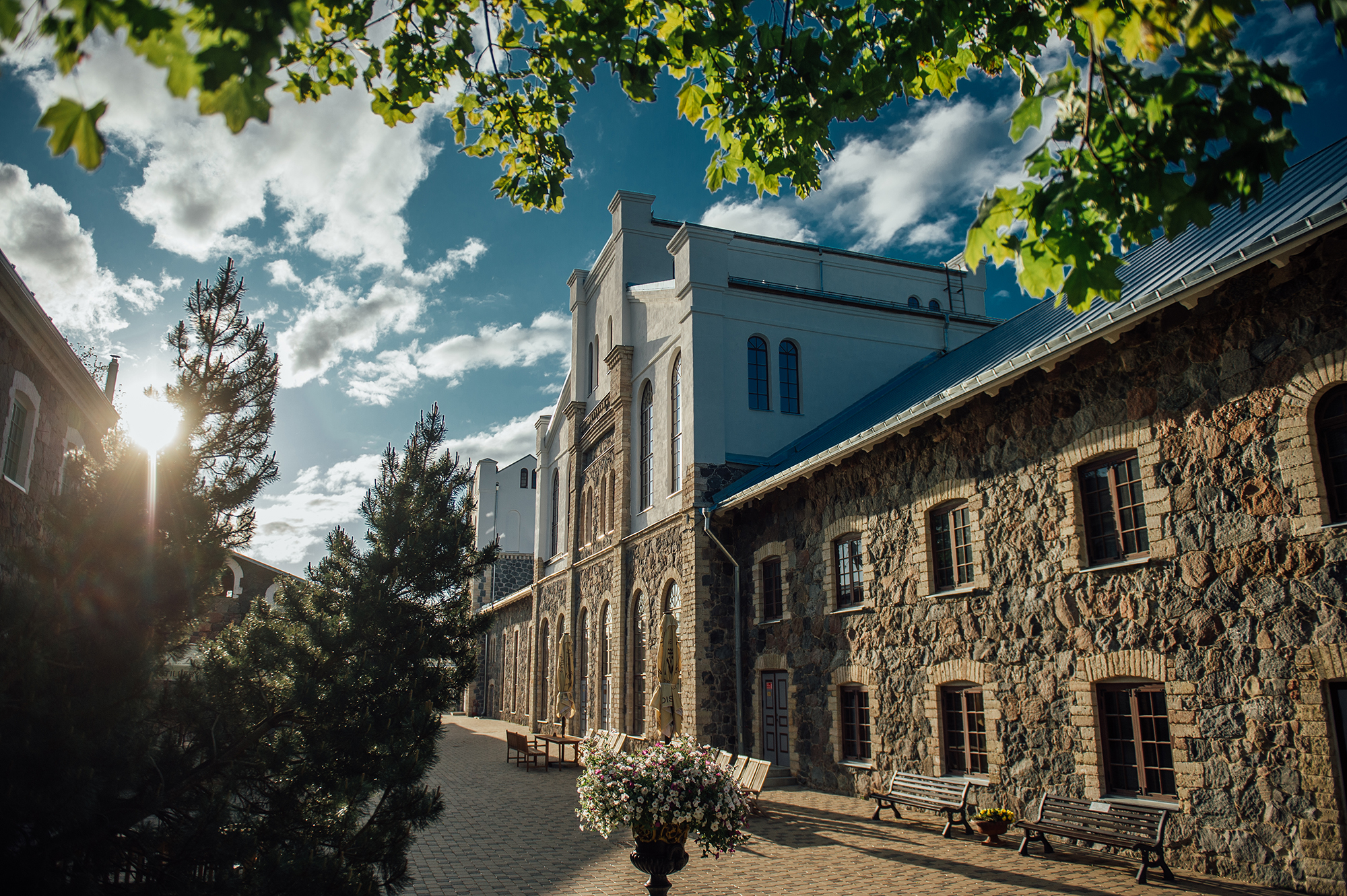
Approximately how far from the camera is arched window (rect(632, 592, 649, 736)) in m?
21.8

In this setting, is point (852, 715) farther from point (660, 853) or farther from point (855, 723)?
point (660, 853)

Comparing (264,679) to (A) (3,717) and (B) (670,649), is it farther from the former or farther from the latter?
(B) (670,649)

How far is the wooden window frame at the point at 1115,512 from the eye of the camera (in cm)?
927

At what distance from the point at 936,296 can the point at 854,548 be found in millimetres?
11986

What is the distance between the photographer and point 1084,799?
929 centimetres

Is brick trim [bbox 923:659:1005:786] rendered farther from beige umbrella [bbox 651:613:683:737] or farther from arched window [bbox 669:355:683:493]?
arched window [bbox 669:355:683:493]

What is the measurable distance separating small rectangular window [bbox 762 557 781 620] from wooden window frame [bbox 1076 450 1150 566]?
7696 mm

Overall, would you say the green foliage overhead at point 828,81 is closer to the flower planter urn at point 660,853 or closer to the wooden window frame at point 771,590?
the flower planter urn at point 660,853

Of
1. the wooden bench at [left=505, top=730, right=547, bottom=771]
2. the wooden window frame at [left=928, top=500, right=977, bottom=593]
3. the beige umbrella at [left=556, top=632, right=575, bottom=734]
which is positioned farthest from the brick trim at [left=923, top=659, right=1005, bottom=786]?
the beige umbrella at [left=556, top=632, right=575, bottom=734]

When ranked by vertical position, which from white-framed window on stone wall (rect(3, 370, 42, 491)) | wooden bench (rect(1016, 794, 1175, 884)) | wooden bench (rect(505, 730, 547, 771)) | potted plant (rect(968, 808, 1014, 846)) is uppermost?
white-framed window on stone wall (rect(3, 370, 42, 491))

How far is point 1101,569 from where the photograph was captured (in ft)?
30.9

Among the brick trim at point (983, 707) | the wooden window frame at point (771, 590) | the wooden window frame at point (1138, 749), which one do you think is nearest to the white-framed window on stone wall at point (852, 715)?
the brick trim at point (983, 707)

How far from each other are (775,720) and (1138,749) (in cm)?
854

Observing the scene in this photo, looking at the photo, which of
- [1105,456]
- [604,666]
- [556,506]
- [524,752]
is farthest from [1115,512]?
[556,506]
